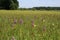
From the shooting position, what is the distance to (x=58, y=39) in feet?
8.59

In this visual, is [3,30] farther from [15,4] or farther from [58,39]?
[15,4]

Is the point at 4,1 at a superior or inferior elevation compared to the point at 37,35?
inferior

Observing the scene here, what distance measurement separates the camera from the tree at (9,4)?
37656 mm

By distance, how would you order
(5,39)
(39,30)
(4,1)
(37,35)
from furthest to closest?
(4,1) → (39,30) → (37,35) → (5,39)

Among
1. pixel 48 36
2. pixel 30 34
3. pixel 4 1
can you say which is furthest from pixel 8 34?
pixel 4 1

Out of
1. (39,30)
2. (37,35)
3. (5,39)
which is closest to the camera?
(5,39)

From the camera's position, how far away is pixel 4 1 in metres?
41.1

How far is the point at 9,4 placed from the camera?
3884 centimetres

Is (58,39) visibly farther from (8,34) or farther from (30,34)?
(8,34)

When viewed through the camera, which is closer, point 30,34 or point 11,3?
point 30,34

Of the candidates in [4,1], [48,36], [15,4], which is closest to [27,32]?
[48,36]

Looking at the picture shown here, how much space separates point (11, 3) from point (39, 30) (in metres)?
36.7

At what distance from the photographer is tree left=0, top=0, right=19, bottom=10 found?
124ft

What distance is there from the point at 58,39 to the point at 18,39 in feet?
1.50
